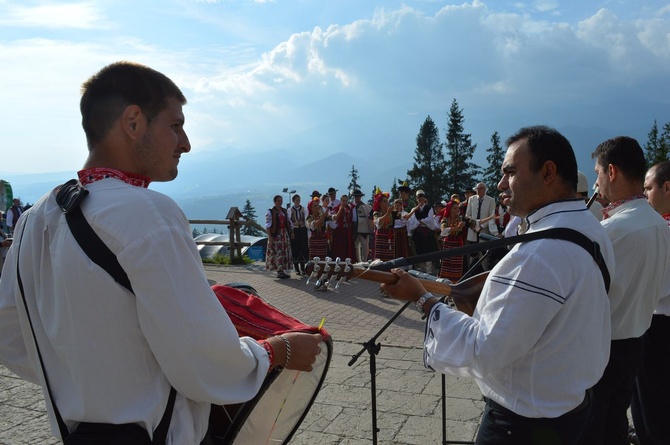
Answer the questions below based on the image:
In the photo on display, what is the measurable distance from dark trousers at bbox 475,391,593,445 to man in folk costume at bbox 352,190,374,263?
11482 millimetres

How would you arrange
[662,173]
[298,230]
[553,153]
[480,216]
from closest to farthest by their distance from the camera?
1. [553,153]
2. [662,173]
3. [480,216]
4. [298,230]

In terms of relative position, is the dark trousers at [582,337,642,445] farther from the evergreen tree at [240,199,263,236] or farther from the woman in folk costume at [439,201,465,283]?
the evergreen tree at [240,199,263,236]

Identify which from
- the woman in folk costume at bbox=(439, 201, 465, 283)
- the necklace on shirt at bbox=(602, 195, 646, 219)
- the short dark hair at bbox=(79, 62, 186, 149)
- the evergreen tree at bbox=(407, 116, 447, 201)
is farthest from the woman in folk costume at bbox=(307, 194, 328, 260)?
the evergreen tree at bbox=(407, 116, 447, 201)

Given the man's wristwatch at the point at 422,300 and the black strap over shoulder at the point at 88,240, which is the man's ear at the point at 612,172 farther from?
the black strap over shoulder at the point at 88,240

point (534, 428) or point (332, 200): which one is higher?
point (332, 200)

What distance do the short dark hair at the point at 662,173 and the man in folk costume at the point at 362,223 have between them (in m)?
10.1

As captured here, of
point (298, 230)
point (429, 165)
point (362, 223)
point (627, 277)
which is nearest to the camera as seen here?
point (627, 277)

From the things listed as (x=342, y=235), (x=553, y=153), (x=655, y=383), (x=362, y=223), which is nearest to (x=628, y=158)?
(x=553, y=153)

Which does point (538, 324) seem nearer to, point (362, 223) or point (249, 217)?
point (362, 223)

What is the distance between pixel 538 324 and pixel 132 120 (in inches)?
58.7

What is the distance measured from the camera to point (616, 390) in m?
2.77

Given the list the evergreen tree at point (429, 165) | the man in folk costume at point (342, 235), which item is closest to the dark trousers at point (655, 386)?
the man in folk costume at point (342, 235)

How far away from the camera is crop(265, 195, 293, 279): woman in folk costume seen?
12.8 m

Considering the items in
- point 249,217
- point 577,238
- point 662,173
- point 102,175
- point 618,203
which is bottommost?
point 249,217
